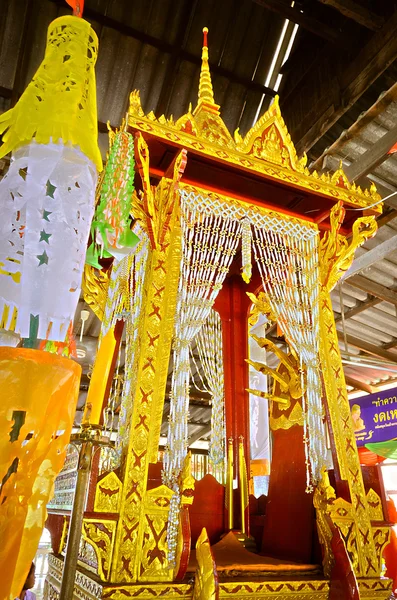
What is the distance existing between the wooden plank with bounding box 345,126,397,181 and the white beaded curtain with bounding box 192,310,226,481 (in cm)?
257

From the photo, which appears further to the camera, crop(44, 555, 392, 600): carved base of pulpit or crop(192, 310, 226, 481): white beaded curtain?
crop(192, 310, 226, 481): white beaded curtain

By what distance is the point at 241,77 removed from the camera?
19.6 feet

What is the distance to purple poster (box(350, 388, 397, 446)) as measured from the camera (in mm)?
8250

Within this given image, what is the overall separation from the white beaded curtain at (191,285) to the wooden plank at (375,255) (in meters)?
3.27

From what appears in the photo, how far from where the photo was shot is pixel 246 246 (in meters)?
3.51

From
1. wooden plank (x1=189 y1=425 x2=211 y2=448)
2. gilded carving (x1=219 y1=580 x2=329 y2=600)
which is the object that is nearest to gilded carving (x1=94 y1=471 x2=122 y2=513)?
gilded carving (x1=219 y1=580 x2=329 y2=600)

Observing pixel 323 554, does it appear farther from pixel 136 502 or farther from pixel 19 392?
pixel 19 392

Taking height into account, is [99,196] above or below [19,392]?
above

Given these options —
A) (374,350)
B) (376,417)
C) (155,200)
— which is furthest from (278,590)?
(374,350)

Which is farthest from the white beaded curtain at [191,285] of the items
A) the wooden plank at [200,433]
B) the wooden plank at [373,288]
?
the wooden plank at [200,433]

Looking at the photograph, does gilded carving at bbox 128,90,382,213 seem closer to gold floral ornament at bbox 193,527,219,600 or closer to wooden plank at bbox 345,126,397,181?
wooden plank at bbox 345,126,397,181

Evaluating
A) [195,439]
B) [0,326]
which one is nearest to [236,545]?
[0,326]

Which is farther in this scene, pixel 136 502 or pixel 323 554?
pixel 323 554

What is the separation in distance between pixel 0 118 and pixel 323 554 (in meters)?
3.08
